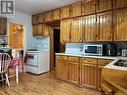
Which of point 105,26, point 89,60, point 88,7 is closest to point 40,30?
point 88,7

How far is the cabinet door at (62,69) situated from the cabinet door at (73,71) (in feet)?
0.55

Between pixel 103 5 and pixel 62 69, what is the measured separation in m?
2.31

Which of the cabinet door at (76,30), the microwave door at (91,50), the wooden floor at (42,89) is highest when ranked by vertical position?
the cabinet door at (76,30)

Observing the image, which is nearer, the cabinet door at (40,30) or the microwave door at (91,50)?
the microwave door at (91,50)

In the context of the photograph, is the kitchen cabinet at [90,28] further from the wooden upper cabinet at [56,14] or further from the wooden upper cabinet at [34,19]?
the wooden upper cabinet at [34,19]

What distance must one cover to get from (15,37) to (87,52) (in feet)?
17.5

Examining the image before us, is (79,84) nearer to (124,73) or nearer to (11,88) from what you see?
(11,88)

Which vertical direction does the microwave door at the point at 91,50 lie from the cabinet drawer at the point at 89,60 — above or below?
above

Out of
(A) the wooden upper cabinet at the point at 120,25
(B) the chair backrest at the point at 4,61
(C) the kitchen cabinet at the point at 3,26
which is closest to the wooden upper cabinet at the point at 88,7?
(A) the wooden upper cabinet at the point at 120,25

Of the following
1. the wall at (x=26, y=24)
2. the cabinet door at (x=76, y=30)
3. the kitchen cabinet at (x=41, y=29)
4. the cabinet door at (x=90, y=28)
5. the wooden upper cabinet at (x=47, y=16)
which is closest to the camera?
the cabinet door at (x=90, y=28)

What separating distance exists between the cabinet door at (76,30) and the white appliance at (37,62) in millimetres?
1636

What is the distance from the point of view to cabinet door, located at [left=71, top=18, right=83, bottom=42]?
4.03m

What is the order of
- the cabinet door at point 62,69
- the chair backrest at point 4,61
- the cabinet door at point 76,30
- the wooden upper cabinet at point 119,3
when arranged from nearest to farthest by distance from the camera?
the wooden upper cabinet at point 119,3 < the chair backrest at point 4,61 < the cabinet door at point 76,30 < the cabinet door at point 62,69

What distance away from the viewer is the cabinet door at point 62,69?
13.6 ft
